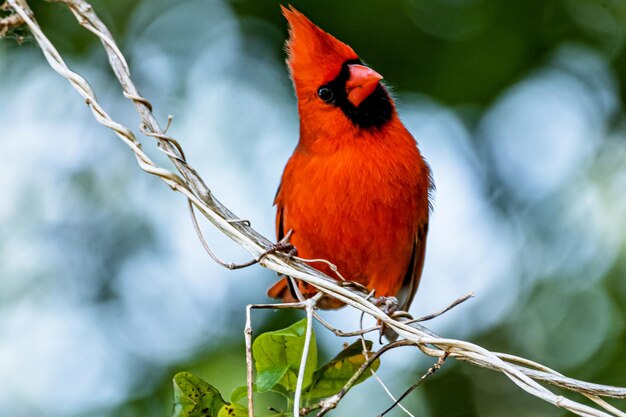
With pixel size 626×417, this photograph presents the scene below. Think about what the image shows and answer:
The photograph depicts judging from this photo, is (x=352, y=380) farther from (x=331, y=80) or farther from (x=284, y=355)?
(x=331, y=80)

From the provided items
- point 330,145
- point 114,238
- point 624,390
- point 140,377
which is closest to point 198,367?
point 140,377

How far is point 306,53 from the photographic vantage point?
2961 millimetres

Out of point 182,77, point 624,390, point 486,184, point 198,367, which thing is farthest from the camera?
point 182,77

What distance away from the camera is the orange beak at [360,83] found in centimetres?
290

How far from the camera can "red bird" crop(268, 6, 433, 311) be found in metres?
2.89

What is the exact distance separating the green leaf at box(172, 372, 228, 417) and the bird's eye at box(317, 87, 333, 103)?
60.7 inches

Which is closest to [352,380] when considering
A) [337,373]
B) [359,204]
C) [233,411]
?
[337,373]

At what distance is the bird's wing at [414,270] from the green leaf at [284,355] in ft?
4.61

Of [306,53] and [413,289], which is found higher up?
[306,53]

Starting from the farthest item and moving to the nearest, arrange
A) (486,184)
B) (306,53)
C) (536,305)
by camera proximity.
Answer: (486,184) → (536,305) → (306,53)

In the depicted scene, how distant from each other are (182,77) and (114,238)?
100cm

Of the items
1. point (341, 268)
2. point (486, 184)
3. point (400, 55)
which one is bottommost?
point (486, 184)

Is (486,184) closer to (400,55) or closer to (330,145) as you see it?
(400,55)

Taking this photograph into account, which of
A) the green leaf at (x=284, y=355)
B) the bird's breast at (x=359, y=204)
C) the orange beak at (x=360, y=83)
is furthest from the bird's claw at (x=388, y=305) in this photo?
the orange beak at (x=360, y=83)
